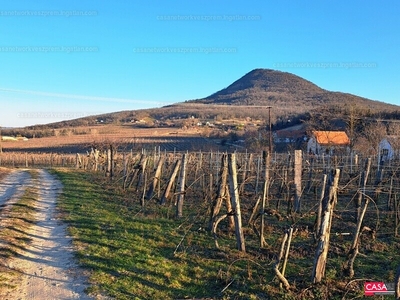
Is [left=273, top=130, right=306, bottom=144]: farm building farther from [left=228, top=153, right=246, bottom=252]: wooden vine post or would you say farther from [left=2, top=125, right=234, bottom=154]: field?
[left=228, top=153, right=246, bottom=252]: wooden vine post

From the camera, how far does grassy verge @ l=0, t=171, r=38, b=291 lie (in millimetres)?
5422

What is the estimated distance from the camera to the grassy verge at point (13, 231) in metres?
5.42

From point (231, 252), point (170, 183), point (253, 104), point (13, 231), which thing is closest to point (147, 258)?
point (231, 252)

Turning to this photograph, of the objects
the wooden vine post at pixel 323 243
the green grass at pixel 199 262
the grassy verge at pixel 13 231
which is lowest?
the green grass at pixel 199 262

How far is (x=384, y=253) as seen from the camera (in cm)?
682

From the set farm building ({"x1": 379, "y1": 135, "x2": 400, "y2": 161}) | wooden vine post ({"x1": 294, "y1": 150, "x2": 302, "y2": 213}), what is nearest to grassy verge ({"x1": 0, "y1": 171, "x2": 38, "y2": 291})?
wooden vine post ({"x1": 294, "y1": 150, "x2": 302, "y2": 213})

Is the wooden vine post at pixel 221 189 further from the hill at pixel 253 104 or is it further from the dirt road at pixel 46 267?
the hill at pixel 253 104

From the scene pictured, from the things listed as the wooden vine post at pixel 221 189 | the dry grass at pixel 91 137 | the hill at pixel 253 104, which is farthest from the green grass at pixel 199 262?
the hill at pixel 253 104

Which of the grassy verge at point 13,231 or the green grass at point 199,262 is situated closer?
the green grass at point 199,262

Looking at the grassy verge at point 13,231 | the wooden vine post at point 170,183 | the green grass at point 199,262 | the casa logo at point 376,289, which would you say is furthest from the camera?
the wooden vine post at point 170,183

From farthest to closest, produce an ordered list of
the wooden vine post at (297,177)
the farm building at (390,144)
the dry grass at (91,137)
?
the dry grass at (91,137) → the farm building at (390,144) → the wooden vine post at (297,177)

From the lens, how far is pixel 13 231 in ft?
25.1

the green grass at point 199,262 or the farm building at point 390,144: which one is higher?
the farm building at point 390,144

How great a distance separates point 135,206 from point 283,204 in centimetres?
489
